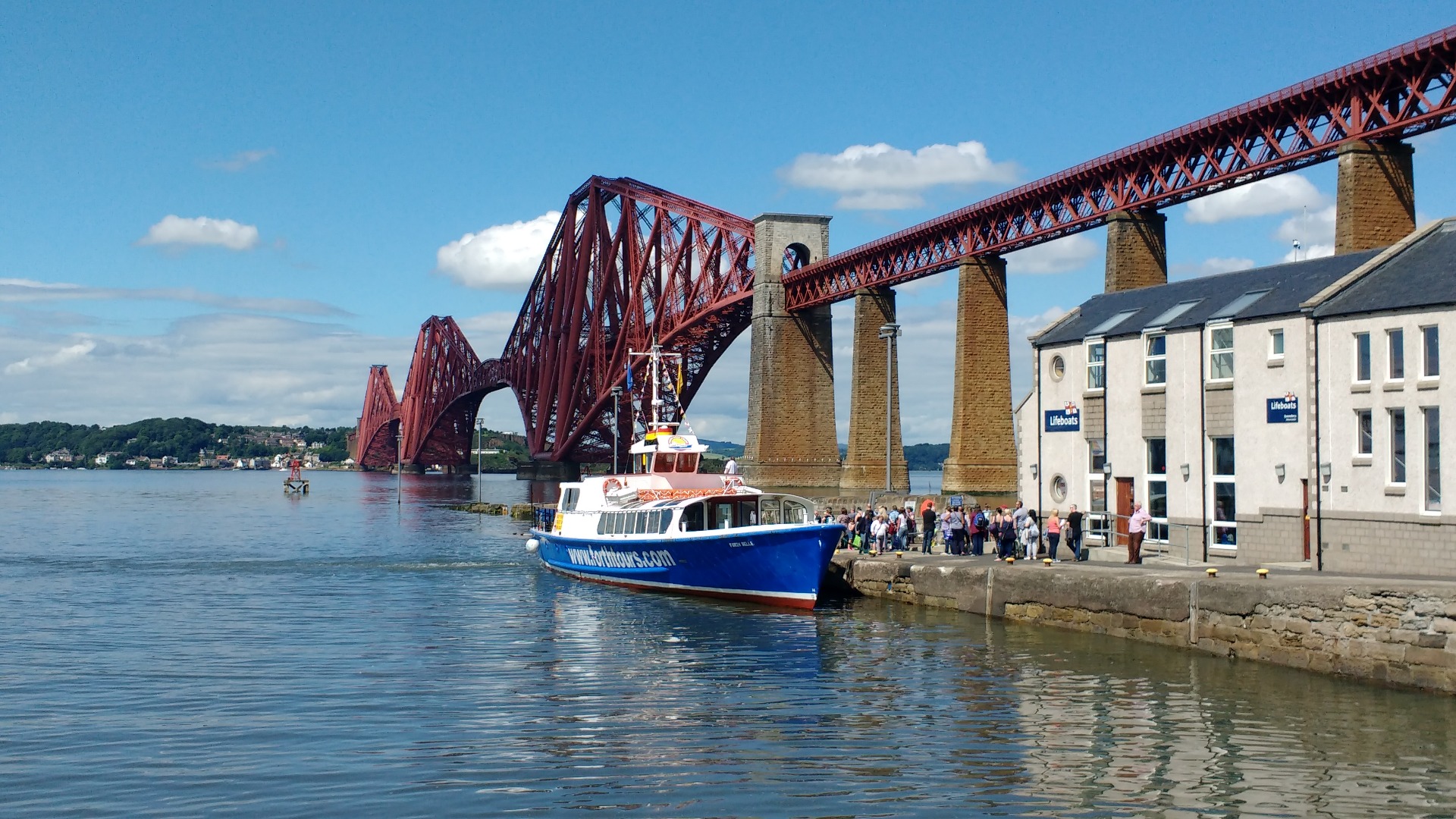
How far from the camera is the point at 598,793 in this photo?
1569 centimetres

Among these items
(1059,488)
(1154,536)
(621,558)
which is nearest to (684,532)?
(621,558)

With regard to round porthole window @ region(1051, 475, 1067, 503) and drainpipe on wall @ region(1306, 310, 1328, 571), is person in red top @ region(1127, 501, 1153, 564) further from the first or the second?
round porthole window @ region(1051, 475, 1067, 503)

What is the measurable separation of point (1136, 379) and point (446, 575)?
85.7ft

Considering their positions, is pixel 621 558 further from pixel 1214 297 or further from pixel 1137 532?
pixel 1214 297

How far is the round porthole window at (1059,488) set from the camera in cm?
3509

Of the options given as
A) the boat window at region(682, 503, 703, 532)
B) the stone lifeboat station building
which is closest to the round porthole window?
the stone lifeboat station building

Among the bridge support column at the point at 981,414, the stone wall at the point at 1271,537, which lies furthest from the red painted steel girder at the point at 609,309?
the stone wall at the point at 1271,537

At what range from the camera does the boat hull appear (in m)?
33.8

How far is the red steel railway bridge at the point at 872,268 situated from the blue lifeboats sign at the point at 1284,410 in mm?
14643

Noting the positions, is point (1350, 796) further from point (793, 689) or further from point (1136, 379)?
point (1136, 379)

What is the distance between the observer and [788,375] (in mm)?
82000

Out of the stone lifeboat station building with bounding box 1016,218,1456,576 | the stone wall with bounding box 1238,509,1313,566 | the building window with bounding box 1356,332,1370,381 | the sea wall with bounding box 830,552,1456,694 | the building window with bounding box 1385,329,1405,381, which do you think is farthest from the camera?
the stone wall with bounding box 1238,509,1313,566

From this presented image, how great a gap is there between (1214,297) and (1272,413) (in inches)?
203

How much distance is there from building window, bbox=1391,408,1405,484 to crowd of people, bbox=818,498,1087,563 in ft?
24.8
